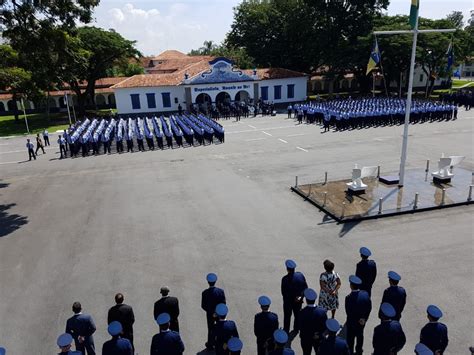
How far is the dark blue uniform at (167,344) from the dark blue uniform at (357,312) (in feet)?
8.91

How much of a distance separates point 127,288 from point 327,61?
39776 millimetres

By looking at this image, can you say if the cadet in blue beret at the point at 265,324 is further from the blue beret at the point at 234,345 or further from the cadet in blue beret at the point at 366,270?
the cadet in blue beret at the point at 366,270

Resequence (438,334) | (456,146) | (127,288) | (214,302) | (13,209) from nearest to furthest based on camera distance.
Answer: (438,334), (214,302), (127,288), (13,209), (456,146)

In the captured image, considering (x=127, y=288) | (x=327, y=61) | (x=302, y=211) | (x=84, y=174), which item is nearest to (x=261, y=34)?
(x=327, y=61)

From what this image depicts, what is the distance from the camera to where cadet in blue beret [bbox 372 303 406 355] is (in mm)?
5145

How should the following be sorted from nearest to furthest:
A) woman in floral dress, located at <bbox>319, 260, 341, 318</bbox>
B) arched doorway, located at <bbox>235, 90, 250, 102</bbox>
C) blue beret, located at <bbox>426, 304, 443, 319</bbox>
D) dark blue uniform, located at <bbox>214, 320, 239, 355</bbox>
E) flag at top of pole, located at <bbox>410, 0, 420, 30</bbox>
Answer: blue beret, located at <bbox>426, 304, 443, 319</bbox>
dark blue uniform, located at <bbox>214, 320, 239, 355</bbox>
woman in floral dress, located at <bbox>319, 260, 341, 318</bbox>
flag at top of pole, located at <bbox>410, 0, 420, 30</bbox>
arched doorway, located at <bbox>235, 90, 250, 102</bbox>

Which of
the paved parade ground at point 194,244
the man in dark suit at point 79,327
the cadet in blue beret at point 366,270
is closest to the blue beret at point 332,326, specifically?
the paved parade ground at point 194,244

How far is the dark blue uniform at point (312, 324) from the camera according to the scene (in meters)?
5.52

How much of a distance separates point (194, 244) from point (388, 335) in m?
5.89

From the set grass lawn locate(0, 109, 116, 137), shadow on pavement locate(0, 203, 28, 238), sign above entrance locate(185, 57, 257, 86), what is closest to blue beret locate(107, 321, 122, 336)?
shadow on pavement locate(0, 203, 28, 238)

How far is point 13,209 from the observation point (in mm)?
13344

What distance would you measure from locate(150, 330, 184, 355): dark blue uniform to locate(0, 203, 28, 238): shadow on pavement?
8.46 metres

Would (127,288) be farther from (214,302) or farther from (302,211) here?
(302,211)

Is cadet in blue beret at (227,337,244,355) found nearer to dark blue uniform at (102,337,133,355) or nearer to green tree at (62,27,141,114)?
dark blue uniform at (102,337,133,355)
